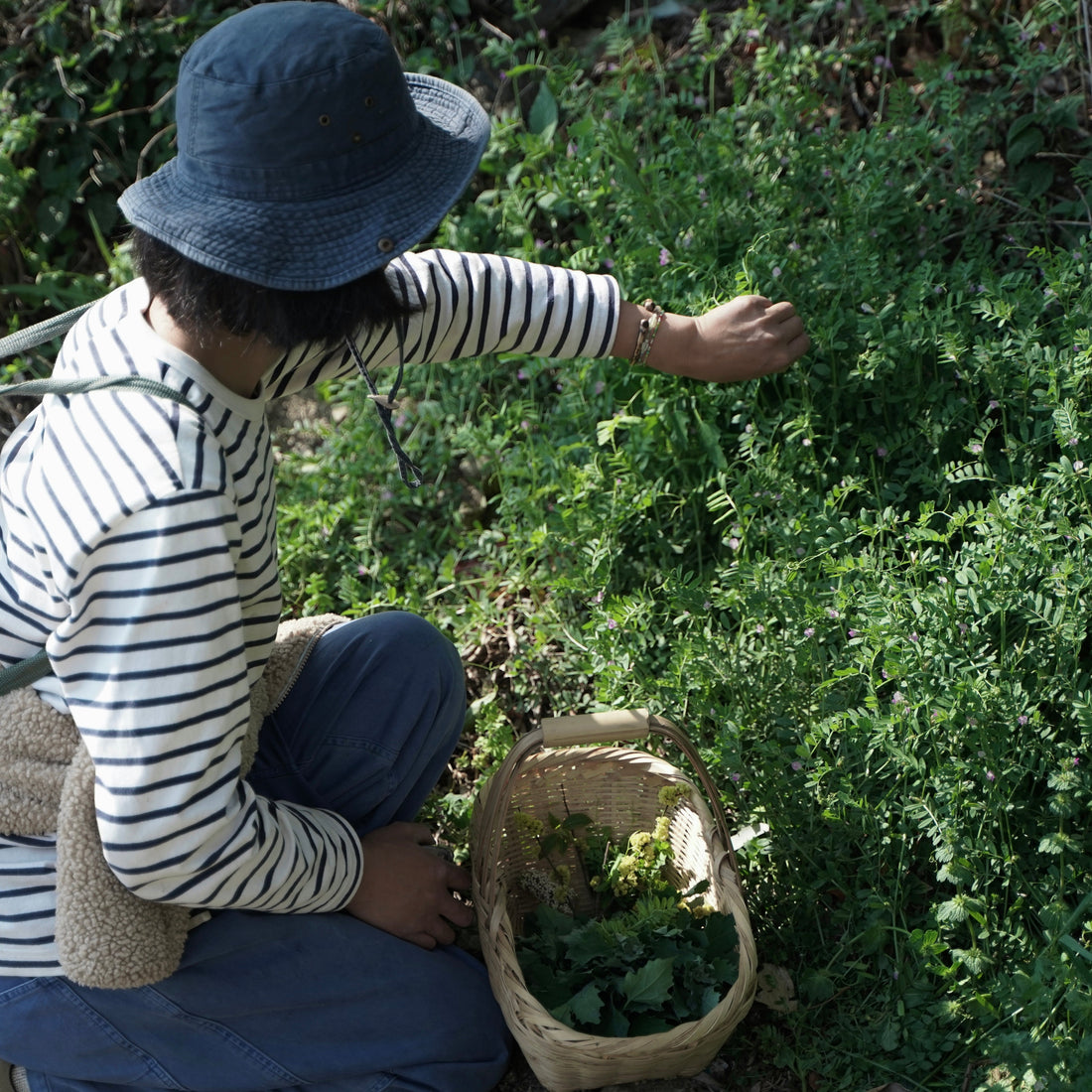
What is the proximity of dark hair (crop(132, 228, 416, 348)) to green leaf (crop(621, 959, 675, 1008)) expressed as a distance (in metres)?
1.17

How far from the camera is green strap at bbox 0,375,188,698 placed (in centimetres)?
156

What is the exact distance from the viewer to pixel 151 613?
1.50 m

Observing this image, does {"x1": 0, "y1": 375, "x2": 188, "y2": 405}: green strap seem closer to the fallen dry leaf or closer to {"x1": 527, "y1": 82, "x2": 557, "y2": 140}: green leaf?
the fallen dry leaf

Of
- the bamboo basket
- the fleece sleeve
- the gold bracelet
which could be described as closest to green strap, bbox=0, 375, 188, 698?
the fleece sleeve

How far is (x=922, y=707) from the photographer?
2.01m

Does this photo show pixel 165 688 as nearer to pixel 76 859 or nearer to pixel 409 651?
pixel 76 859

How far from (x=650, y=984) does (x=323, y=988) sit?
552mm

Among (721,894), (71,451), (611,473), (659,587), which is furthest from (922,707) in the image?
(71,451)

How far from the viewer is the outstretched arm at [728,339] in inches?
86.3

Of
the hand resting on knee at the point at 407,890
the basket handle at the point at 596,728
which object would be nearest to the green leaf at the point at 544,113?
the basket handle at the point at 596,728

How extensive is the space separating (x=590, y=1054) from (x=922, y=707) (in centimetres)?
79

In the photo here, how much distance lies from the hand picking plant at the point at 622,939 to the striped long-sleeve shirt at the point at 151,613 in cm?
47

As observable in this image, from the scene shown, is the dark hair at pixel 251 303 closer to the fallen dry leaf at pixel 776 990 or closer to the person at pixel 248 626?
the person at pixel 248 626

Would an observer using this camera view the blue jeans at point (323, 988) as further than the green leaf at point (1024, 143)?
No
